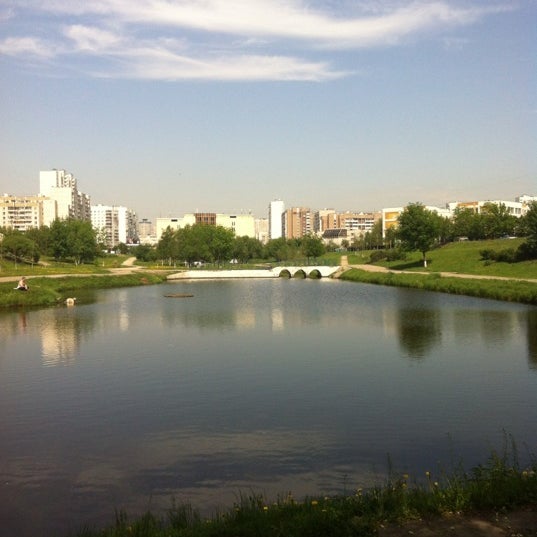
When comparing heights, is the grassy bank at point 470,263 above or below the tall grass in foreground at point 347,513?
above

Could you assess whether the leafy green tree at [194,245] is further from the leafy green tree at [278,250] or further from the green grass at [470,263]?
the green grass at [470,263]

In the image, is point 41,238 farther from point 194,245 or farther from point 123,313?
point 123,313

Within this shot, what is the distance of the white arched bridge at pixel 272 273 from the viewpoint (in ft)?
278

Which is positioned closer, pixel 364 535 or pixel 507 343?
pixel 364 535

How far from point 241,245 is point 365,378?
112006 millimetres

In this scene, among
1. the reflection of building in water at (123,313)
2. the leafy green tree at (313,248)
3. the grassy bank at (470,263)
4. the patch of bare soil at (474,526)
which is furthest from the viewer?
the leafy green tree at (313,248)

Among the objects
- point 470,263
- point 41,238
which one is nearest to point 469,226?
point 470,263

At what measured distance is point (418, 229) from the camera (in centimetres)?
7381

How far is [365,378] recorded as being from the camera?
755 inches

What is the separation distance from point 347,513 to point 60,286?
2140 inches

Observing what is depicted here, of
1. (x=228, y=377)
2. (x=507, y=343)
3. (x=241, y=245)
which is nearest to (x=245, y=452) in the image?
(x=228, y=377)

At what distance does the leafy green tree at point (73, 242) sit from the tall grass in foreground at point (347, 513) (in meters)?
88.1

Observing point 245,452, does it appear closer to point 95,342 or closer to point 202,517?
point 202,517

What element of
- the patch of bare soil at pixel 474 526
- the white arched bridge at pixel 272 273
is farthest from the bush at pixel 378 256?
the patch of bare soil at pixel 474 526
